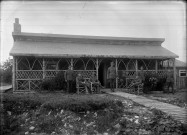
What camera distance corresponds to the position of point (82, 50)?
15906mm

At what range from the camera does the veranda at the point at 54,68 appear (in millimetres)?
14016

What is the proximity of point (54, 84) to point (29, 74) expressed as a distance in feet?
8.08

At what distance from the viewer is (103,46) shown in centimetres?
1775

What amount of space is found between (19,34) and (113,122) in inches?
534

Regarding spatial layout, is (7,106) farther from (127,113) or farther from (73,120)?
(127,113)

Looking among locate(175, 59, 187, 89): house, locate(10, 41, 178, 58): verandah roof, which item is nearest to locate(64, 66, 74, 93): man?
locate(10, 41, 178, 58): verandah roof

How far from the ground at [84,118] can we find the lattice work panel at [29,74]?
6.50m

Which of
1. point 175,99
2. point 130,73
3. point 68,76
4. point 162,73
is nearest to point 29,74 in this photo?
point 68,76

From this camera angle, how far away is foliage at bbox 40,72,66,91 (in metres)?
13.4

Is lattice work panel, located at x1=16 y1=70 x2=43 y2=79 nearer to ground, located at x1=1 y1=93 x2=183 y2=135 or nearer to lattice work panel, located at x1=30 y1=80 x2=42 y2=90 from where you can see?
lattice work panel, located at x1=30 y1=80 x2=42 y2=90

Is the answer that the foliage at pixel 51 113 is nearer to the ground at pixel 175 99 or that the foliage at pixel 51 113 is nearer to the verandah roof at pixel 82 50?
the ground at pixel 175 99

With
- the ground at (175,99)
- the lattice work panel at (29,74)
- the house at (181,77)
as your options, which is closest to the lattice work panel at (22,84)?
the lattice work panel at (29,74)

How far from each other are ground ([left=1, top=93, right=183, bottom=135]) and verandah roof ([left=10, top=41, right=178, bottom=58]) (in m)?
6.59

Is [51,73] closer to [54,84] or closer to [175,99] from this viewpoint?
[54,84]
